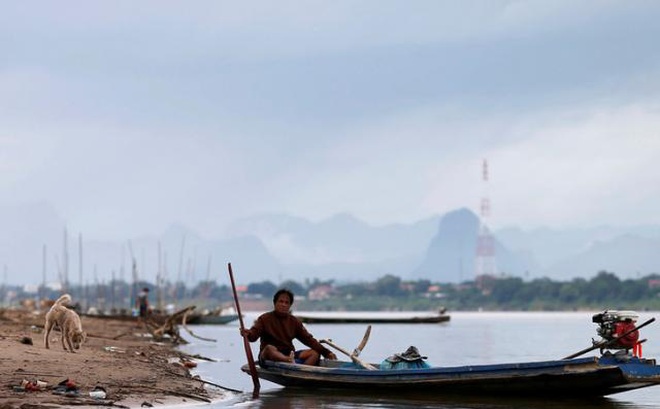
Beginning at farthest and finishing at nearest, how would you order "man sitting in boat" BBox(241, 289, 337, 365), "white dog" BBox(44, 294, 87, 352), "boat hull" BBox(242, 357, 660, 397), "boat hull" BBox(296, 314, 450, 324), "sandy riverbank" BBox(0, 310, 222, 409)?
"boat hull" BBox(296, 314, 450, 324) < "white dog" BBox(44, 294, 87, 352) < "man sitting in boat" BBox(241, 289, 337, 365) < "boat hull" BBox(242, 357, 660, 397) < "sandy riverbank" BBox(0, 310, 222, 409)

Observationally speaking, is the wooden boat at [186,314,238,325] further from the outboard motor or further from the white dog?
the outboard motor

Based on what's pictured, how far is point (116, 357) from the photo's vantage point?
72.2 feet

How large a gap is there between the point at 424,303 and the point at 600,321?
184m

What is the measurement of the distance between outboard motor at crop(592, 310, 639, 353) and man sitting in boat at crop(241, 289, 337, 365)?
4932 millimetres

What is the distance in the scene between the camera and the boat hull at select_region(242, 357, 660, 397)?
15.5m

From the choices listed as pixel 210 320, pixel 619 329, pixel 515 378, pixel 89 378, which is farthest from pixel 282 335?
pixel 210 320

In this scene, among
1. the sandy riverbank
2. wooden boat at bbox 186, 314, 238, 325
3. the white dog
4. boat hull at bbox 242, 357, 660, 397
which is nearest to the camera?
the sandy riverbank

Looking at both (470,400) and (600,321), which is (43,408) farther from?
(600,321)

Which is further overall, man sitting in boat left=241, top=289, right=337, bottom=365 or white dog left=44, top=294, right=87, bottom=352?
white dog left=44, top=294, right=87, bottom=352

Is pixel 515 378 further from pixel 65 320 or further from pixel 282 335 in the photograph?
pixel 65 320

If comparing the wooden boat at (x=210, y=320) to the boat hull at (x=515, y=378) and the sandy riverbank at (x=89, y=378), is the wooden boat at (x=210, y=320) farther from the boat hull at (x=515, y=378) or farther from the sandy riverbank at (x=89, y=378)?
the boat hull at (x=515, y=378)

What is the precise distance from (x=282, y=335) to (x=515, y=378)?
163 inches

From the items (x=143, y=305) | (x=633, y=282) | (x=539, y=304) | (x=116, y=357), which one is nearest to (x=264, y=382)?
(x=116, y=357)

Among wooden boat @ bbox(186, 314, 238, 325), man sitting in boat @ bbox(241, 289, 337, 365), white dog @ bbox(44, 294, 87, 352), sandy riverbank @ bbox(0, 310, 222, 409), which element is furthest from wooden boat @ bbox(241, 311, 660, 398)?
wooden boat @ bbox(186, 314, 238, 325)
